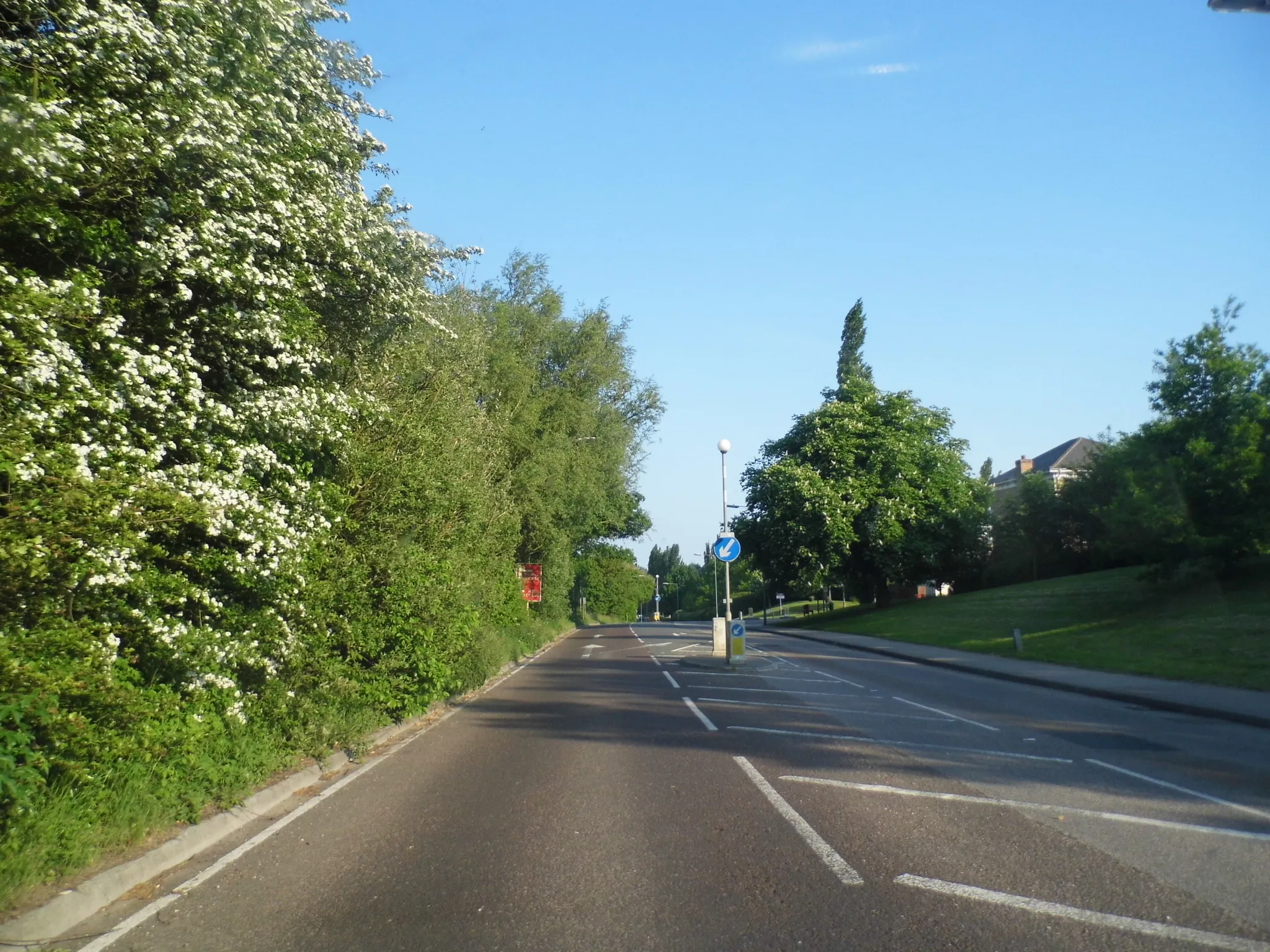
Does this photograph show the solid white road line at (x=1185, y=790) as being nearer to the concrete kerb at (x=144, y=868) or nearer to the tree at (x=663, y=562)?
the concrete kerb at (x=144, y=868)

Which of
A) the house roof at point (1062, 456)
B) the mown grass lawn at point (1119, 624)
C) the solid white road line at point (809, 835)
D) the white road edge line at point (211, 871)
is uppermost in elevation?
the house roof at point (1062, 456)

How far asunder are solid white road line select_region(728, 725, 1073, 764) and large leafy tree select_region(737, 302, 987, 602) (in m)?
35.6

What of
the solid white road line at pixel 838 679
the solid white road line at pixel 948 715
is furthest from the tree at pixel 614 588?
the solid white road line at pixel 948 715

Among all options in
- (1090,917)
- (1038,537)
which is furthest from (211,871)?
(1038,537)

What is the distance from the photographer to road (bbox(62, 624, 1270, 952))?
5199mm

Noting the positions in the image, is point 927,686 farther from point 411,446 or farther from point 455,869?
point 455,869

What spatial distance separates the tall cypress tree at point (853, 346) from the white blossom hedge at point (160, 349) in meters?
52.4

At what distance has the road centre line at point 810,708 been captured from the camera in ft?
45.8

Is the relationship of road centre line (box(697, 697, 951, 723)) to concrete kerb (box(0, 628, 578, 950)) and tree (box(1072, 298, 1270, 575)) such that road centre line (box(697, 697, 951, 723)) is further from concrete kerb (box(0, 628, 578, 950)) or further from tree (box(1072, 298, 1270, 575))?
tree (box(1072, 298, 1270, 575))

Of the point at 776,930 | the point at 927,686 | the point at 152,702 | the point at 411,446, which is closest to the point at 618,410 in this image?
the point at 927,686

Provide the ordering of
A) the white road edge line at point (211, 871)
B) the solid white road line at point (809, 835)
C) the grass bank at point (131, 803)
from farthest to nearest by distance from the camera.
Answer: the solid white road line at point (809, 835)
the grass bank at point (131, 803)
the white road edge line at point (211, 871)

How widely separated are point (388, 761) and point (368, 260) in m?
5.64

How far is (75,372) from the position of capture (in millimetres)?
6738

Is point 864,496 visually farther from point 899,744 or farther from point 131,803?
point 131,803
